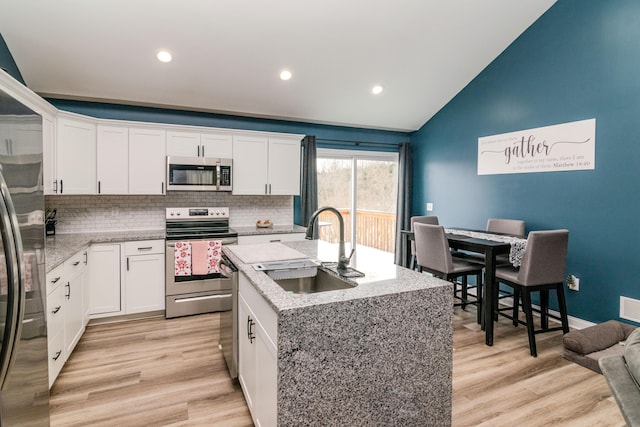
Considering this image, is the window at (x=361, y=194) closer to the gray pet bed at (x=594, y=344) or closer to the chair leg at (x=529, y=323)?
the chair leg at (x=529, y=323)

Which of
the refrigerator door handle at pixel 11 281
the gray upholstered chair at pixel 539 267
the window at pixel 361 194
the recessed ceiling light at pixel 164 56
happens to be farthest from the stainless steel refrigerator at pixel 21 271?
the window at pixel 361 194

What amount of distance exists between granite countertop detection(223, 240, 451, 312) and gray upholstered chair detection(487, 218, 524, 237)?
2466 mm

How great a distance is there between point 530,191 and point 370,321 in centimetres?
343

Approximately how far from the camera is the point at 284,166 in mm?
4676

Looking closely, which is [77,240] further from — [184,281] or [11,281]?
[11,281]

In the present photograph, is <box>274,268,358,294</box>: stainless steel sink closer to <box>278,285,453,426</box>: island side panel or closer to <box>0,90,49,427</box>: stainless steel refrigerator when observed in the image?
<box>278,285,453,426</box>: island side panel

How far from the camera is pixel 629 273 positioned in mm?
3217

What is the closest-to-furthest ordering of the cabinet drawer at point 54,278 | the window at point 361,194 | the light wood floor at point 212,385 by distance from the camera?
1. the light wood floor at point 212,385
2. the cabinet drawer at point 54,278
3. the window at point 361,194

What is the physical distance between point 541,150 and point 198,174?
3.91m

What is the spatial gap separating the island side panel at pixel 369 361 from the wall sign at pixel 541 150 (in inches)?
114

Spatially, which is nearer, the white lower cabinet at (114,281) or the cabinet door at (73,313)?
the cabinet door at (73,313)

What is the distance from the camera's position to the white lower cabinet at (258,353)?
1.51m

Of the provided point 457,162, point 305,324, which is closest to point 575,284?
point 457,162

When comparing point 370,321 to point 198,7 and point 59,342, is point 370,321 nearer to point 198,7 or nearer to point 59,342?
point 59,342
